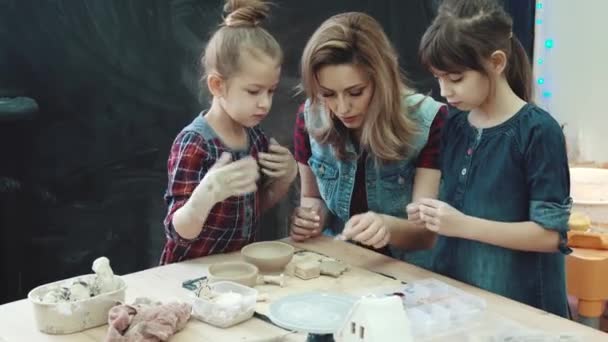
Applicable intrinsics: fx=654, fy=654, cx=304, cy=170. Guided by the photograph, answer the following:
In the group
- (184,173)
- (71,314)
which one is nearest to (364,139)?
(184,173)

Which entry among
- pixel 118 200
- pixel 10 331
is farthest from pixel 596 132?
pixel 10 331

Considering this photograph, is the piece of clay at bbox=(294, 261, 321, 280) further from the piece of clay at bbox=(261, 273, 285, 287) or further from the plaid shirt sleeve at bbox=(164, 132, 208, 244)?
the plaid shirt sleeve at bbox=(164, 132, 208, 244)

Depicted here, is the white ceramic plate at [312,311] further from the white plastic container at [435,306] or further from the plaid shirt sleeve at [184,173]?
the plaid shirt sleeve at [184,173]

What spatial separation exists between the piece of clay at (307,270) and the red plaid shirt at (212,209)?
241 mm

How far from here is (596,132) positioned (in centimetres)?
315

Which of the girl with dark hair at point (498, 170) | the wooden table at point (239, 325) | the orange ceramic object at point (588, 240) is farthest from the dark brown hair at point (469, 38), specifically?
the orange ceramic object at point (588, 240)

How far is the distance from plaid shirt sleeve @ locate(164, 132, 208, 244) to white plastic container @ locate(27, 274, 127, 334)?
1.10 ft

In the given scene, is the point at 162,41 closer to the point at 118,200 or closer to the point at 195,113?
the point at 195,113

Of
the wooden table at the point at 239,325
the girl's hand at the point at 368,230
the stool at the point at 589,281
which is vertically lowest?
the stool at the point at 589,281

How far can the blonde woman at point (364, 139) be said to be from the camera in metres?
1.50

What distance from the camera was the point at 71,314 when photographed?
108cm

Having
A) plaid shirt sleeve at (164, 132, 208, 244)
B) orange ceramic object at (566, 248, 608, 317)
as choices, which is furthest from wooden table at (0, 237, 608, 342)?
orange ceramic object at (566, 248, 608, 317)

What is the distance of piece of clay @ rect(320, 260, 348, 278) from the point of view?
1339 mm

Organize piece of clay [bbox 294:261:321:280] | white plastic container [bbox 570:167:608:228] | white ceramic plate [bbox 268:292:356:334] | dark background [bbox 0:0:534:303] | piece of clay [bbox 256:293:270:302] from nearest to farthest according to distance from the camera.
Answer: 1. white ceramic plate [bbox 268:292:356:334]
2. piece of clay [bbox 256:293:270:302]
3. piece of clay [bbox 294:261:321:280]
4. dark background [bbox 0:0:534:303]
5. white plastic container [bbox 570:167:608:228]
